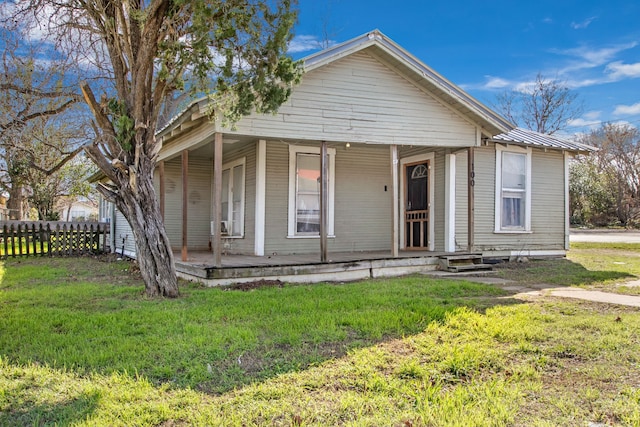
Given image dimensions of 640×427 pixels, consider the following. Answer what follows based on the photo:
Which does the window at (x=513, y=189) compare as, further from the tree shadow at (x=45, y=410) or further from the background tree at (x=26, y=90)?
the tree shadow at (x=45, y=410)

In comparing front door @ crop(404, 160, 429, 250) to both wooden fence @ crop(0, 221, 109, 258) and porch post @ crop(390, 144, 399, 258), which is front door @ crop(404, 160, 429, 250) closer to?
porch post @ crop(390, 144, 399, 258)

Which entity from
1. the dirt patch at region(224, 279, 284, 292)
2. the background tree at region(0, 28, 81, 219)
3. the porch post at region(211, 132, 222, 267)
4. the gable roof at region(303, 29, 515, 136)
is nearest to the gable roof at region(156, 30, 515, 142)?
the gable roof at region(303, 29, 515, 136)

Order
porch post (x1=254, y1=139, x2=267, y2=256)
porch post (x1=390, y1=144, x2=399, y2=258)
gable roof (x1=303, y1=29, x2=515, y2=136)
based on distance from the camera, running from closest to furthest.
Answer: gable roof (x1=303, y1=29, x2=515, y2=136) < porch post (x1=390, y1=144, x2=399, y2=258) < porch post (x1=254, y1=139, x2=267, y2=256)

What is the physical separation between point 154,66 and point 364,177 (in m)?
5.54

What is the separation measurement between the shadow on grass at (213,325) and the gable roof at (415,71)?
3.79m

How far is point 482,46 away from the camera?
26156 mm

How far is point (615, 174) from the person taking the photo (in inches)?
1344

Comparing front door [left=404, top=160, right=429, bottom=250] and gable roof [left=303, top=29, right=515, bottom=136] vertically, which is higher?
gable roof [left=303, top=29, right=515, bottom=136]

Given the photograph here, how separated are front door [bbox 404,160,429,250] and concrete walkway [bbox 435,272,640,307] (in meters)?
2.72

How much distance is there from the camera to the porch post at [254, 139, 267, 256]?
30.9 ft

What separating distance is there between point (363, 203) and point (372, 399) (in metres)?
8.04

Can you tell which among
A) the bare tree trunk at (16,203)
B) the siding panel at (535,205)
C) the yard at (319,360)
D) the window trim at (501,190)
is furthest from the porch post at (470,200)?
the bare tree trunk at (16,203)

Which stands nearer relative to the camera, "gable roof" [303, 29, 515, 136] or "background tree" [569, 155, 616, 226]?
"gable roof" [303, 29, 515, 136]

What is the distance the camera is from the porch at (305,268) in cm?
745
